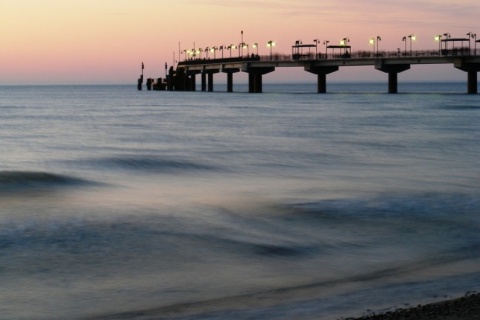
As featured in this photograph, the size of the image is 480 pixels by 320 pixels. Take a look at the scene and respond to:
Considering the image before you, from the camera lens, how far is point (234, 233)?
14383 mm

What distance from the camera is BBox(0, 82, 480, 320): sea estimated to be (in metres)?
9.72

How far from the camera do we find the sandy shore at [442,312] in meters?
7.77

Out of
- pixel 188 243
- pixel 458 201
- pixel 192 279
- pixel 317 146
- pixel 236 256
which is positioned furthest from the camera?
pixel 317 146

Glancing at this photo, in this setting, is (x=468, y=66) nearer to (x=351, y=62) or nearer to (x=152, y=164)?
(x=351, y=62)

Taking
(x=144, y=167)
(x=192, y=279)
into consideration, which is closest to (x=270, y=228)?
(x=192, y=279)

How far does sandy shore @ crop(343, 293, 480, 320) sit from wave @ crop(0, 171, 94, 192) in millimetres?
14232

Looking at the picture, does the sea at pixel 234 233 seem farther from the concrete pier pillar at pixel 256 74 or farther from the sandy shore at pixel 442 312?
the concrete pier pillar at pixel 256 74

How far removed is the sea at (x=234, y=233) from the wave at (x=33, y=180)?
62 mm

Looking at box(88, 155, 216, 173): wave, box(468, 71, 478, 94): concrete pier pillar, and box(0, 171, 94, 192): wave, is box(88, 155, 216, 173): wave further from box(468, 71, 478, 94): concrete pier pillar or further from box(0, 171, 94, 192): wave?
box(468, 71, 478, 94): concrete pier pillar

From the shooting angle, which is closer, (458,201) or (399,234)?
(399,234)

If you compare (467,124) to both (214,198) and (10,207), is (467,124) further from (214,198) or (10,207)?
(10,207)

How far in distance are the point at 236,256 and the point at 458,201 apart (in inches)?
308

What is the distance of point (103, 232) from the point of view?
1440cm

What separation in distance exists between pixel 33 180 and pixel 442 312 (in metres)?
16.5
